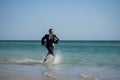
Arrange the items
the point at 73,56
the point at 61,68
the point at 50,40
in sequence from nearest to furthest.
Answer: the point at 61,68, the point at 50,40, the point at 73,56

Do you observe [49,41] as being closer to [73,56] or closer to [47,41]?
[47,41]

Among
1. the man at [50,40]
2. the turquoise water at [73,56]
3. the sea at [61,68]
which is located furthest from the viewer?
the turquoise water at [73,56]

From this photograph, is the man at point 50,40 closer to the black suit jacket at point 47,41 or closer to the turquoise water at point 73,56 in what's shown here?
the black suit jacket at point 47,41

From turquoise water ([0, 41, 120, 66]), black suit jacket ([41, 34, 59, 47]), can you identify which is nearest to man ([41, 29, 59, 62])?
black suit jacket ([41, 34, 59, 47])

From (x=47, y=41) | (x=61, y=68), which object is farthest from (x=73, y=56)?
(x=61, y=68)

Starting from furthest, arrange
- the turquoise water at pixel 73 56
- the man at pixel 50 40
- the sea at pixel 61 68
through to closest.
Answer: the turquoise water at pixel 73 56 → the man at pixel 50 40 → the sea at pixel 61 68

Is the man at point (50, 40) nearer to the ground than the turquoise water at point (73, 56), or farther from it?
farther from it

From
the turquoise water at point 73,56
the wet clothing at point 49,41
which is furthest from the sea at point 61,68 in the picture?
the wet clothing at point 49,41

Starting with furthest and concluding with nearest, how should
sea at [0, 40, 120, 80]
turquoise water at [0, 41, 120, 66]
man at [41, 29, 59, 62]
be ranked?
turquoise water at [0, 41, 120, 66] < man at [41, 29, 59, 62] < sea at [0, 40, 120, 80]

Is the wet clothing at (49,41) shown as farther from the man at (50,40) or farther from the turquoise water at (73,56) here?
the turquoise water at (73,56)

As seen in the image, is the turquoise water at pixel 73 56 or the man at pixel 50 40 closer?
the man at pixel 50 40

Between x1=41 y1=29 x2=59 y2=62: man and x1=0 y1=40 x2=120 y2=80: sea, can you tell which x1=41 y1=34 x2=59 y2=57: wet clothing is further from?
x1=0 y1=40 x2=120 y2=80: sea

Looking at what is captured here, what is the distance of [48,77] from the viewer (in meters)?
11.0

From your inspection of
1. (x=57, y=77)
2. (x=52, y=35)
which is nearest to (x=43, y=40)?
(x=52, y=35)
